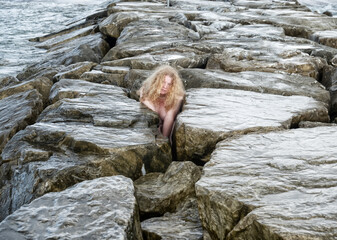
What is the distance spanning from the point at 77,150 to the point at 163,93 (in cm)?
123

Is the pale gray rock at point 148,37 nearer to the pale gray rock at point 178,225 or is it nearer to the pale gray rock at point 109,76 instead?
the pale gray rock at point 109,76

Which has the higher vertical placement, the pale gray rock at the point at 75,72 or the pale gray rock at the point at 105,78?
the pale gray rock at the point at 105,78

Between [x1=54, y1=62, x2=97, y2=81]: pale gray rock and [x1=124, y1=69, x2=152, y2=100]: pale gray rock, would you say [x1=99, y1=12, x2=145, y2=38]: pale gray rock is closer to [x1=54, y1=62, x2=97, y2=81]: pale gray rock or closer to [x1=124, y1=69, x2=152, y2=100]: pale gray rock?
[x1=54, y1=62, x2=97, y2=81]: pale gray rock

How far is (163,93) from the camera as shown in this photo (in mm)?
4066

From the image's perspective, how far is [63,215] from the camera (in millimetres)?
2055

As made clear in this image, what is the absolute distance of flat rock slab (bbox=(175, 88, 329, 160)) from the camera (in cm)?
325

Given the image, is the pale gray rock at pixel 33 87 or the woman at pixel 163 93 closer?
the woman at pixel 163 93

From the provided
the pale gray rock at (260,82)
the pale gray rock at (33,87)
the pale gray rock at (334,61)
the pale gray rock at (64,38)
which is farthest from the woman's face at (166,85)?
the pale gray rock at (64,38)

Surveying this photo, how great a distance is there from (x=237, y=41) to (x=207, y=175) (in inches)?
186

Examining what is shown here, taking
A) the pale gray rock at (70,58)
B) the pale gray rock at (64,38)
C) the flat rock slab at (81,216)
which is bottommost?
the pale gray rock at (64,38)

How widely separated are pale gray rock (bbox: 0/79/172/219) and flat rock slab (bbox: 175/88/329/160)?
0.84 ft

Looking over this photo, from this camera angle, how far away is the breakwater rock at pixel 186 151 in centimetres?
204

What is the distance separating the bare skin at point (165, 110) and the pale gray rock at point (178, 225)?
1.03 meters

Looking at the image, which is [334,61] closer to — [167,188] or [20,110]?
[167,188]
